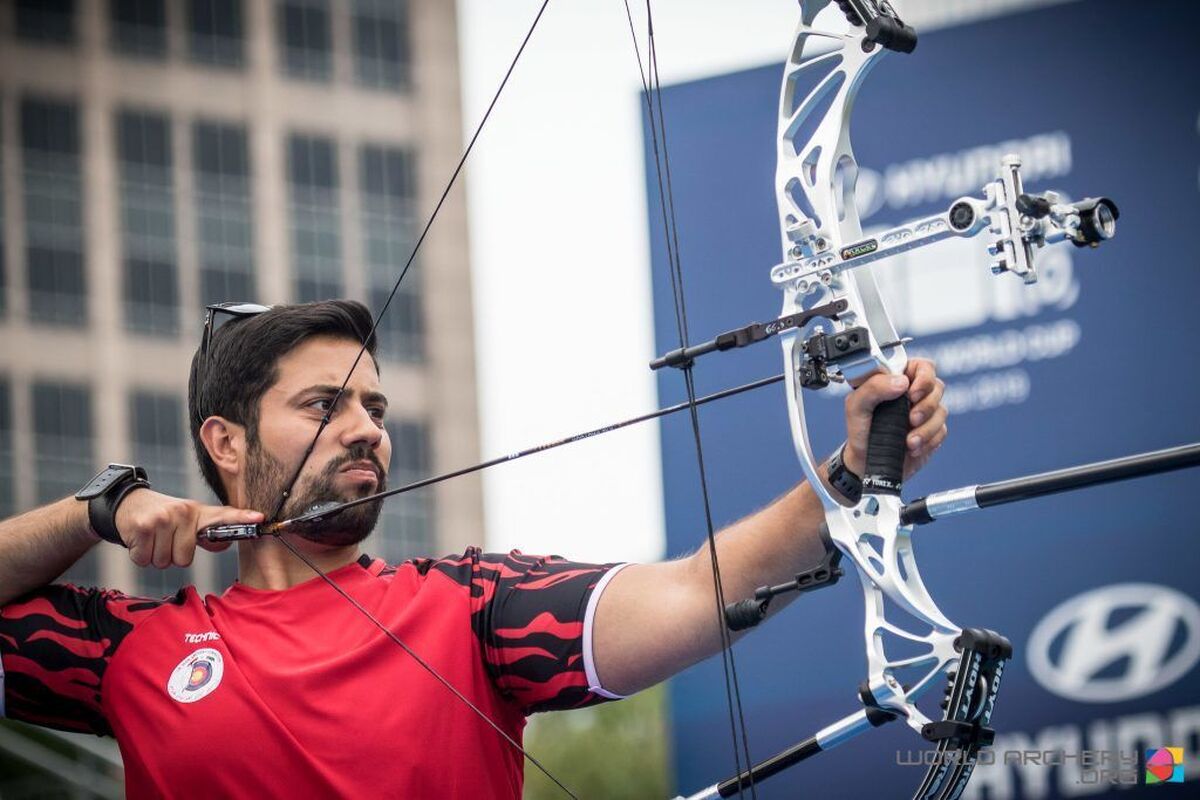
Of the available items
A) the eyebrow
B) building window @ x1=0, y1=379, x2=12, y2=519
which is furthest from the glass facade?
the eyebrow

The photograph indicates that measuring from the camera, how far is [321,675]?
363 cm

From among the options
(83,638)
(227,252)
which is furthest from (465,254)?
(83,638)

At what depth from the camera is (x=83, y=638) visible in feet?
12.7

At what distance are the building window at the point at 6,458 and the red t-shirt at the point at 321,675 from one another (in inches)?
1027

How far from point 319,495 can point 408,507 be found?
30968mm

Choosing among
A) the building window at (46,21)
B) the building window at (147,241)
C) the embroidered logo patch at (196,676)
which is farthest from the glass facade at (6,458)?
the embroidered logo patch at (196,676)

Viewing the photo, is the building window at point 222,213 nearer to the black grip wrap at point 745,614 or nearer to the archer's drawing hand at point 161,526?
the archer's drawing hand at point 161,526

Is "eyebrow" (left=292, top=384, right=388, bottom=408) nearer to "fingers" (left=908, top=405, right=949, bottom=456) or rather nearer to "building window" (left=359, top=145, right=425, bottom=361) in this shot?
"fingers" (left=908, top=405, right=949, bottom=456)

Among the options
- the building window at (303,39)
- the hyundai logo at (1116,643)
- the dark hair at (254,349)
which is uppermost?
the building window at (303,39)

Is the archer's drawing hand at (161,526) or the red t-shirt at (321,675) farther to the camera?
the archer's drawing hand at (161,526)

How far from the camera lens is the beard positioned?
3.84 m

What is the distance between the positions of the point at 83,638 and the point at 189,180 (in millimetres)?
32364

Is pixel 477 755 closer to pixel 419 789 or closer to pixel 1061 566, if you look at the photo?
pixel 419 789

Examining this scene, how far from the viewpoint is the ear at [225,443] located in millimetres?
4066
